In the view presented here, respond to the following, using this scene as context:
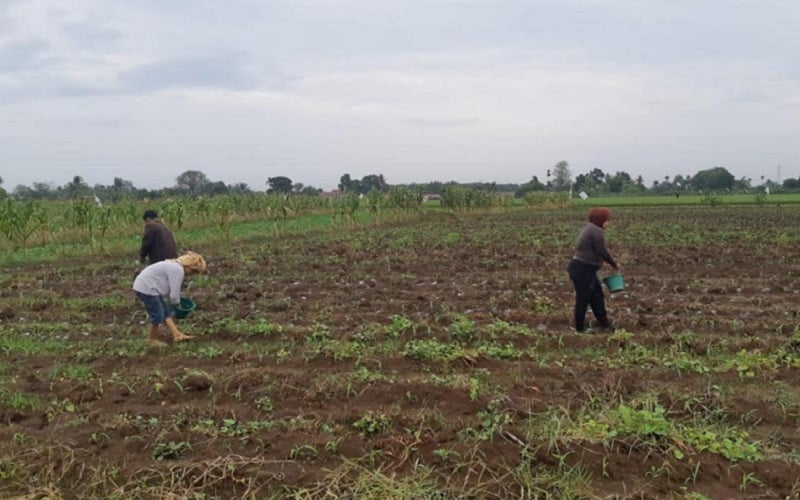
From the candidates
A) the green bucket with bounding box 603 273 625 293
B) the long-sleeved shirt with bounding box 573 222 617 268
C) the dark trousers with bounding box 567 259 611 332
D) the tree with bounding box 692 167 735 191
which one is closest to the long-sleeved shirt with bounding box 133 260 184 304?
the dark trousers with bounding box 567 259 611 332

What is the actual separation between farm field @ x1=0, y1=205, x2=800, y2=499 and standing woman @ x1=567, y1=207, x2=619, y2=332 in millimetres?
299

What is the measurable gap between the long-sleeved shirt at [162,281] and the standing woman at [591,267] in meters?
4.73

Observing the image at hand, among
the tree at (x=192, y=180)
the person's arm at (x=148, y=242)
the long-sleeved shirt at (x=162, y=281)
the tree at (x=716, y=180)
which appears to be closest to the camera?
the long-sleeved shirt at (x=162, y=281)

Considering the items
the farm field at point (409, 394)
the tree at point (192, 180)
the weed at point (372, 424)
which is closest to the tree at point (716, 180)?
the tree at point (192, 180)

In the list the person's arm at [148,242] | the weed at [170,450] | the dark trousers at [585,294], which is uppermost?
the person's arm at [148,242]

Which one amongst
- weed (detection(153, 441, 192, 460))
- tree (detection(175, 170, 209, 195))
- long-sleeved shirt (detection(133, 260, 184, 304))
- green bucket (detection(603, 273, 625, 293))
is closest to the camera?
weed (detection(153, 441, 192, 460))

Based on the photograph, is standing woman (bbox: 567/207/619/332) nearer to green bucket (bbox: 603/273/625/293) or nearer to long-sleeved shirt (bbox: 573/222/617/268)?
long-sleeved shirt (bbox: 573/222/617/268)

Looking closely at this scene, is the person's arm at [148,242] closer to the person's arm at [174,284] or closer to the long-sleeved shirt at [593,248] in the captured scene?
the person's arm at [174,284]

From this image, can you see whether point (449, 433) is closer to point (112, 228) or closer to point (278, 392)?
point (278, 392)

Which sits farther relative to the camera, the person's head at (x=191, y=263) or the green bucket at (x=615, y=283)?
the green bucket at (x=615, y=283)

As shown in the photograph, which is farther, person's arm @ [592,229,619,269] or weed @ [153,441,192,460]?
person's arm @ [592,229,619,269]

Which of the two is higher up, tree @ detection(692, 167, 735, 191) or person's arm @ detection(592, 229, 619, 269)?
tree @ detection(692, 167, 735, 191)

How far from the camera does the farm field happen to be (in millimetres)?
3871

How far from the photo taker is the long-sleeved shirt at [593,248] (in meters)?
7.33
